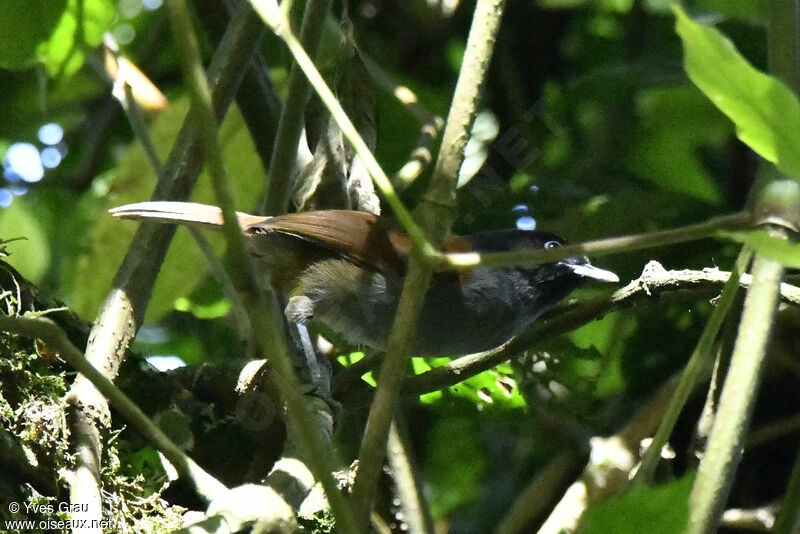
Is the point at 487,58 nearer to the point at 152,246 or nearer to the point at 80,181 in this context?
the point at 152,246

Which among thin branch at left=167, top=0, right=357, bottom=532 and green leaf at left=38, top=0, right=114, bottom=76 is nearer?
thin branch at left=167, top=0, right=357, bottom=532

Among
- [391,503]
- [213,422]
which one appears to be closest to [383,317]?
[391,503]

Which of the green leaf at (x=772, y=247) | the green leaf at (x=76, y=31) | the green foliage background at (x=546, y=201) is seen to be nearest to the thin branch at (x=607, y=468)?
the green foliage background at (x=546, y=201)

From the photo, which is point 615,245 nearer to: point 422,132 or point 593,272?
point 422,132

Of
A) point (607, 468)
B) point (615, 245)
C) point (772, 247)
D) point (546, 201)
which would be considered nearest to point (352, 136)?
point (615, 245)

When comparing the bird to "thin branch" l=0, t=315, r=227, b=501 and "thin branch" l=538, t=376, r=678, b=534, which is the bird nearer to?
"thin branch" l=538, t=376, r=678, b=534

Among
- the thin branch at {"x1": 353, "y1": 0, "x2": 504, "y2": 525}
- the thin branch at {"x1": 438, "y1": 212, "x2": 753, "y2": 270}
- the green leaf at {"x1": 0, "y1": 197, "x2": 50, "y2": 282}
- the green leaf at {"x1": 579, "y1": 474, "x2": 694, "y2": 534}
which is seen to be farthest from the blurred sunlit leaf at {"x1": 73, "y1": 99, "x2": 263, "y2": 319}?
the green leaf at {"x1": 579, "y1": 474, "x2": 694, "y2": 534}
